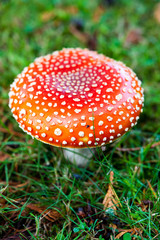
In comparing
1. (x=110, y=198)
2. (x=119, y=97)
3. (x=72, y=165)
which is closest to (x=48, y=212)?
(x=110, y=198)

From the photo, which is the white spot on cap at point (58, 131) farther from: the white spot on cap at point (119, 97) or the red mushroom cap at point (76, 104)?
the white spot on cap at point (119, 97)

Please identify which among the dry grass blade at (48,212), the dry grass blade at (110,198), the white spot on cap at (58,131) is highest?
the white spot on cap at (58,131)

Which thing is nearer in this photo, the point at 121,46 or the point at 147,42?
the point at 121,46

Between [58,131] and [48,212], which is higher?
[58,131]

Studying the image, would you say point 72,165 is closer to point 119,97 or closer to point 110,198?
point 110,198

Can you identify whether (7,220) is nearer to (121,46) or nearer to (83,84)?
(83,84)

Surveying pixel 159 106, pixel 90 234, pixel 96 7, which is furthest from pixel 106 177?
pixel 96 7

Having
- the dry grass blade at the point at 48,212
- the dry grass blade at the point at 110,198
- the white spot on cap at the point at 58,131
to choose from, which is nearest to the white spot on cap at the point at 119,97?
the white spot on cap at the point at 58,131

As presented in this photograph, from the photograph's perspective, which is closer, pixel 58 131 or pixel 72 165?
pixel 58 131
